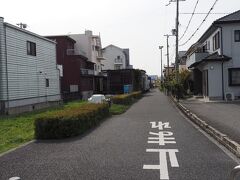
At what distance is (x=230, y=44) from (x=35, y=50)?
50.7 ft

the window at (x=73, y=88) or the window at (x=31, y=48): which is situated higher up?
the window at (x=31, y=48)

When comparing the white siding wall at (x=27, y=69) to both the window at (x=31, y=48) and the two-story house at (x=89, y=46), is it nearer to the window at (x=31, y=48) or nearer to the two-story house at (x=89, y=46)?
the window at (x=31, y=48)

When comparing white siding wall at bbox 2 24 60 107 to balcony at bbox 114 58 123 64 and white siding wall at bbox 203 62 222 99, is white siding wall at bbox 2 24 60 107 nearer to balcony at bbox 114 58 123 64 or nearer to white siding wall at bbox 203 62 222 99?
white siding wall at bbox 203 62 222 99

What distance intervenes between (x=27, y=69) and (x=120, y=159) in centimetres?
2159

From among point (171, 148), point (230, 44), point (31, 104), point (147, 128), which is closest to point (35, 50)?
point (31, 104)

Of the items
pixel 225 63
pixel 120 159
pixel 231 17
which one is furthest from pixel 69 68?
pixel 120 159

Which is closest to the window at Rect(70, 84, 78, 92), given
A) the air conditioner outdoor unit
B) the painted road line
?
the air conditioner outdoor unit

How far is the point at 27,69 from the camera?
95.3 feet

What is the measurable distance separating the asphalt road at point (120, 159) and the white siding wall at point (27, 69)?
592 inches

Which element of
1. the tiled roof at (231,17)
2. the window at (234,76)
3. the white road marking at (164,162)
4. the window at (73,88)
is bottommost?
the white road marking at (164,162)

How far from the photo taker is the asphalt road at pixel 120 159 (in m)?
7.37

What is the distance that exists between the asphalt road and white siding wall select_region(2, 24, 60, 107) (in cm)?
1503

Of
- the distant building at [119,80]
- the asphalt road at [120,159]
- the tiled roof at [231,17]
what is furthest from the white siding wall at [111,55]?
the asphalt road at [120,159]

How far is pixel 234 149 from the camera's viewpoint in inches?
380
